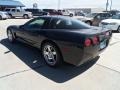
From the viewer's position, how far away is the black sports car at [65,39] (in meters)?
4.07

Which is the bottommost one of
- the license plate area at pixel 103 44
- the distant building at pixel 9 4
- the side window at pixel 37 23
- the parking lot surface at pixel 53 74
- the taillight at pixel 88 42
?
the parking lot surface at pixel 53 74

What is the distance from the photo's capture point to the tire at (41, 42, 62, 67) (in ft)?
15.0

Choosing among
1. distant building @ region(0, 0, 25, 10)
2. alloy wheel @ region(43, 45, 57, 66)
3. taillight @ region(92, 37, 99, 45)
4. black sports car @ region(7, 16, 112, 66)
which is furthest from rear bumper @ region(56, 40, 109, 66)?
distant building @ region(0, 0, 25, 10)

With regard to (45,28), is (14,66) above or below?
below

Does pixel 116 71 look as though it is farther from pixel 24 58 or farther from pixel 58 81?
pixel 24 58

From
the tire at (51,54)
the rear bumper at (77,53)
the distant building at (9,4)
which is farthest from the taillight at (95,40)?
the distant building at (9,4)

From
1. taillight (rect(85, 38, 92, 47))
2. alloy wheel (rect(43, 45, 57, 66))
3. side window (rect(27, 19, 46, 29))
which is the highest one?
side window (rect(27, 19, 46, 29))

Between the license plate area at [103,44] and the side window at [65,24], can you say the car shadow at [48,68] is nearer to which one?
the license plate area at [103,44]

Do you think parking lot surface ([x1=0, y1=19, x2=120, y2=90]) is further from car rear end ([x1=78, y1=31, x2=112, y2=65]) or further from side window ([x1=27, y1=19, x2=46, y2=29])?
side window ([x1=27, y1=19, x2=46, y2=29])

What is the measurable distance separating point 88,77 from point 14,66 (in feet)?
6.92

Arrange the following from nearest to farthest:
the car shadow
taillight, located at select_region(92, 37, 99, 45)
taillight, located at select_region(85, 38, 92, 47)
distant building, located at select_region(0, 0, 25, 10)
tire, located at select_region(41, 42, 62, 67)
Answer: taillight, located at select_region(85, 38, 92, 47), taillight, located at select_region(92, 37, 99, 45), the car shadow, tire, located at select_region(41, 42, 62, 67), distant building, located at select_region(0, 0, 25, 10)

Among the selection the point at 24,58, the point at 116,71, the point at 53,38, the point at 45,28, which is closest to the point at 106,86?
the point at 116,71

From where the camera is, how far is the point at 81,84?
3.92 m

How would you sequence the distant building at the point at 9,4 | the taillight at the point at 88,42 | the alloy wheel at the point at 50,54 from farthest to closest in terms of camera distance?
the distant building at the point at 9,4, the alloy wheel at the point at 50,54, the taillight at the point at 88,42
